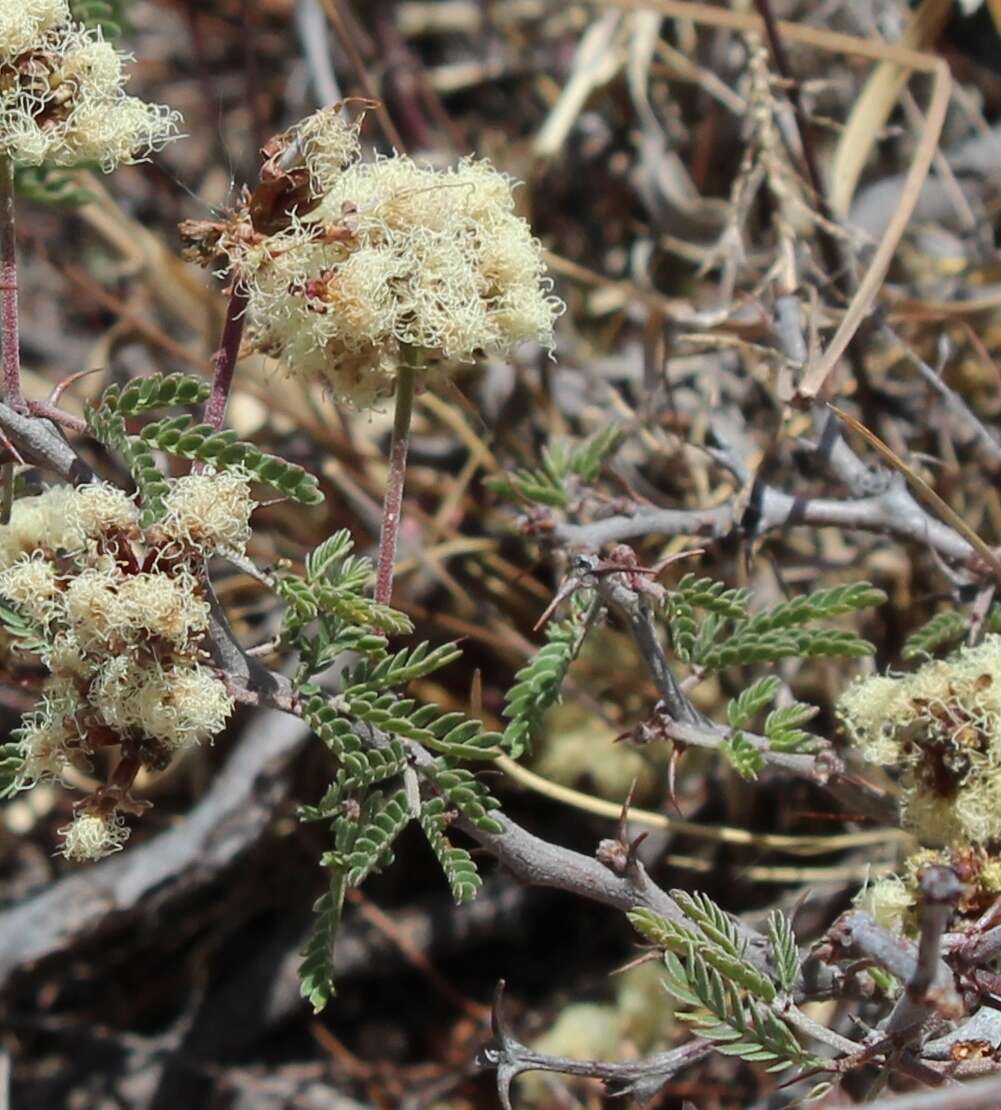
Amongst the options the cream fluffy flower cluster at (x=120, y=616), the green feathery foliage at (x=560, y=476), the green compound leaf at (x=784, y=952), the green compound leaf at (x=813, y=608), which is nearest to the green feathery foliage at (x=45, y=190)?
the green feathery foliage at (x=560, y=476)

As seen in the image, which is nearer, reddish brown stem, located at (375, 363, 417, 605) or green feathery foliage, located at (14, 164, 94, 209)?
reddish brown stem, located at (375, 363, 417, 605)

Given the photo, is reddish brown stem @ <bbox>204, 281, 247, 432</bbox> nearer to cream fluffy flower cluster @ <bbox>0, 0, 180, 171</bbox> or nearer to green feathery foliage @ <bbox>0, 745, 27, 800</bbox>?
cream fluffy flower cluster @ <bbox>0, 0, 180, 171</bbox>

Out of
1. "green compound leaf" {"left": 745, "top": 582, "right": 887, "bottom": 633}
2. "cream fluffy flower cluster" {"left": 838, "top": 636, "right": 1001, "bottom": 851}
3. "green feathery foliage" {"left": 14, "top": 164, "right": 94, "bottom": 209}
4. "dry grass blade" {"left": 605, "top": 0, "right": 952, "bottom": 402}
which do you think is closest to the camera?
"cream fluffy flower cluster" {"left": 838, "top": 636, "right": 1001, "bottom": 851}

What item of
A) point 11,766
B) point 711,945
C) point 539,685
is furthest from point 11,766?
point 711,945

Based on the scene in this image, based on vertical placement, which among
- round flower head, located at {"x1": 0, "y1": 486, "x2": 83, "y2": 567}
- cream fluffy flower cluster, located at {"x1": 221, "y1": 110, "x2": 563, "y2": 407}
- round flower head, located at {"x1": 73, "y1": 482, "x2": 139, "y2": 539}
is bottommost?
round flower head, located at {"x1": 0, "y1": 486, "x2": 83, "y2": 567}

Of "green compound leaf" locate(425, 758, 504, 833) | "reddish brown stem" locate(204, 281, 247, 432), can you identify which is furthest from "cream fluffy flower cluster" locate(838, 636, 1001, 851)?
"reddish brown stem" locate(204, 281, 247, 432)

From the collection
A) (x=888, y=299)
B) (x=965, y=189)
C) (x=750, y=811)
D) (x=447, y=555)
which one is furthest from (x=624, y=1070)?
(x=965, y=189)

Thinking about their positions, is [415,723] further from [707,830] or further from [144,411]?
[707,830]
